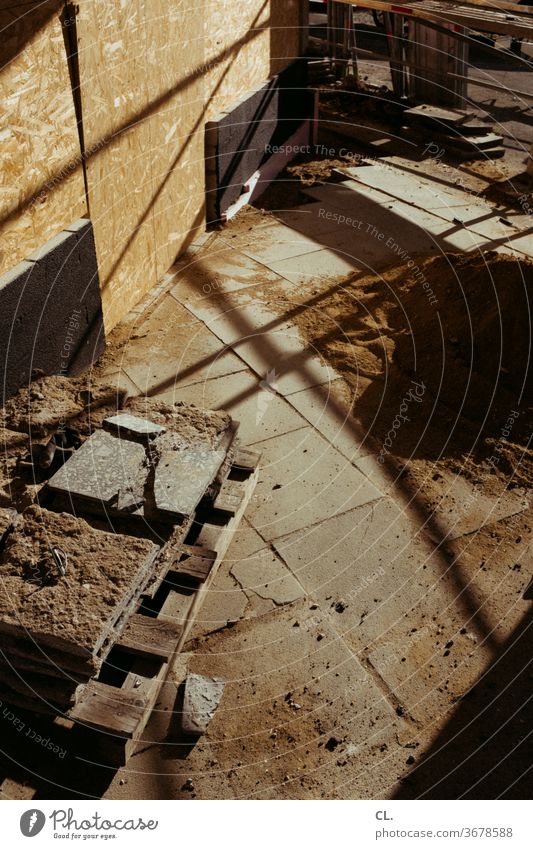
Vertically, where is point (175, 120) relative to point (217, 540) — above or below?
above

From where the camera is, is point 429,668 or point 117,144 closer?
point 429,668

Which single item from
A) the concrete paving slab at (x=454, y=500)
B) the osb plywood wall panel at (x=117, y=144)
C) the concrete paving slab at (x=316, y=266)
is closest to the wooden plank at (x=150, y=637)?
the concrete paving slab at (x=454, y=500)

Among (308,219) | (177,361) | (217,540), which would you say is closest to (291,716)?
(217,540)

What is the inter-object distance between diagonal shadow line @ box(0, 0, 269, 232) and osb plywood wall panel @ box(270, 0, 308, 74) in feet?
1.86

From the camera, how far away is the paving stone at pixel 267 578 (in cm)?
534

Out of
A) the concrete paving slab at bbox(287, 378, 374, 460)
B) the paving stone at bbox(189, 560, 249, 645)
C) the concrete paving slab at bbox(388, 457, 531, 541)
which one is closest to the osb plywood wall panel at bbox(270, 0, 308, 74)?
the concrete paving slab at bbox(287, 378, 374, 460)

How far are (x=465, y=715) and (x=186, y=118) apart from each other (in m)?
7.16

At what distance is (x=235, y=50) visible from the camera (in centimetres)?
1022

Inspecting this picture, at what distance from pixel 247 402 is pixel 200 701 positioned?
323cm

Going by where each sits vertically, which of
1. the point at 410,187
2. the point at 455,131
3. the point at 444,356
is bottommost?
the point at 444,356

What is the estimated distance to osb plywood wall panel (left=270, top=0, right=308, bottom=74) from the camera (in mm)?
11477

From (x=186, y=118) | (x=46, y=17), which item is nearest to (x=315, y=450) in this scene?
(x=46, y=17)

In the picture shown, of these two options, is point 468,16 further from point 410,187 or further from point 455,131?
point 410,187

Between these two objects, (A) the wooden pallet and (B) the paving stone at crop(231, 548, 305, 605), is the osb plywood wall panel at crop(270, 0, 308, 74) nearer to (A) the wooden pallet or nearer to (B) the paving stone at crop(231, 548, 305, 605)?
(A) the wooden pallet
